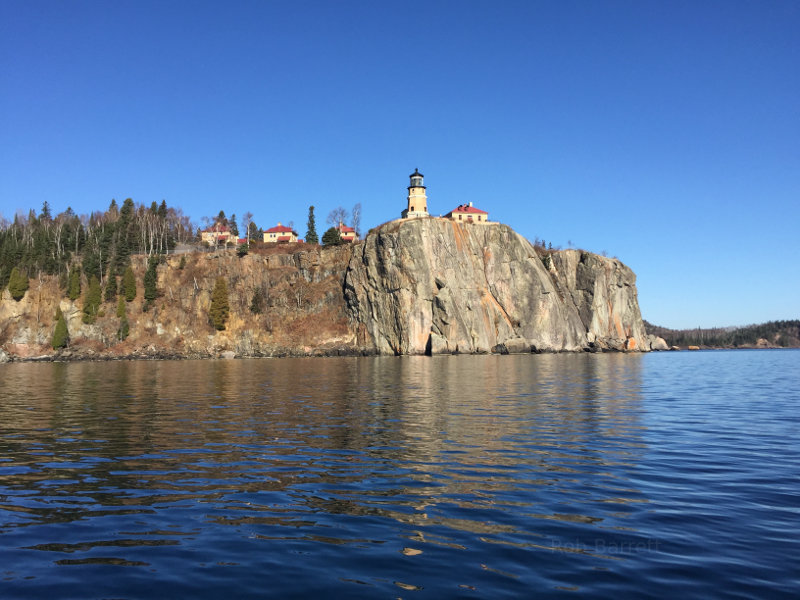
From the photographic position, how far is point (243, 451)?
16.7 meters

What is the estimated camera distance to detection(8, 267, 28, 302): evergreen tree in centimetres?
11662

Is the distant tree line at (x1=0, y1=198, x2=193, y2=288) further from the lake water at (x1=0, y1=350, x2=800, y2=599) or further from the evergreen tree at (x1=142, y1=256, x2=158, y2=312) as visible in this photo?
the lake water at (x1=0, y1=350, x2=800, y2=599)

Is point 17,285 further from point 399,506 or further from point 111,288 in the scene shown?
point 399,506

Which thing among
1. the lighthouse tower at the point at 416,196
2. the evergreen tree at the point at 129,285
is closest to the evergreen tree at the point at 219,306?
the evergreen tree at the point at 129,285

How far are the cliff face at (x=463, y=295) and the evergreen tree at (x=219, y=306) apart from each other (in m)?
27.5

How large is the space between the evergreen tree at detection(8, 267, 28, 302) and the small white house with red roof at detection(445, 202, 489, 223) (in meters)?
102

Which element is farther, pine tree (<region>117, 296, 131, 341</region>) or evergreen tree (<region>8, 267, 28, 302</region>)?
evergreen tree (<region>8, 267, 28, 302</region>)

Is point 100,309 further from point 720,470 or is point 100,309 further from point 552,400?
point 720,470

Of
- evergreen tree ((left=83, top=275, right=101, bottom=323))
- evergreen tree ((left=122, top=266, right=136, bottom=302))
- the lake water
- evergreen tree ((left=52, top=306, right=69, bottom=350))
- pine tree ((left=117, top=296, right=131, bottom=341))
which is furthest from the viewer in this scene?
evergreen tree ((left=122, top=266, right=136, bottom=302))

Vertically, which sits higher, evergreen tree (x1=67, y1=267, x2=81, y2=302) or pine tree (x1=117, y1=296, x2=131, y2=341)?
evergreen tree (x1=67, y1=267, x2=81, y2=302)

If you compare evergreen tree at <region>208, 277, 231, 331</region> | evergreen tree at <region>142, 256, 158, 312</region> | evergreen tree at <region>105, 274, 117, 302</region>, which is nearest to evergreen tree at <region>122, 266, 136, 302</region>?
evergreen tree at <region>105, 274, 117, 302</region>

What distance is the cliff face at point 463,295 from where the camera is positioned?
4237 inches

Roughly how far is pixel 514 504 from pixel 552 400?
19.9m

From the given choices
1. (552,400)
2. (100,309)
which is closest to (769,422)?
(552,400)
